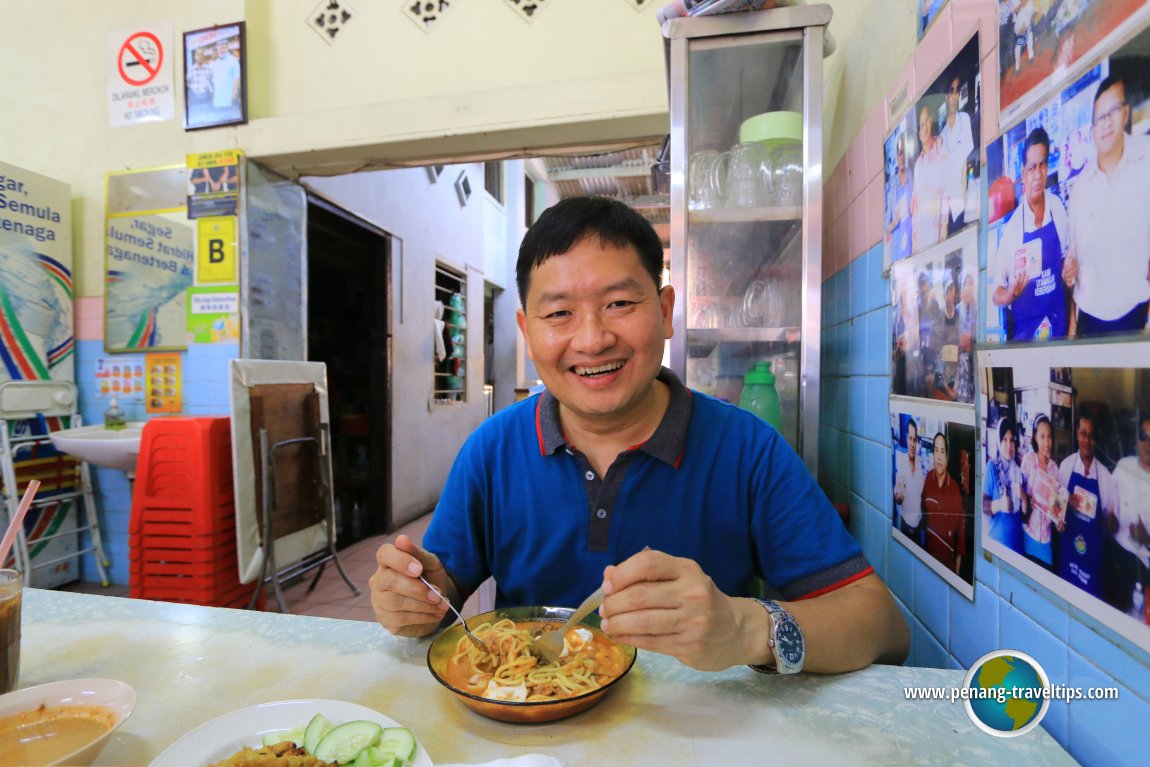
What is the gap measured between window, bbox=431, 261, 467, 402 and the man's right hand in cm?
479

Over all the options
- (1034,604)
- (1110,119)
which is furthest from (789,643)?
(1110,119)

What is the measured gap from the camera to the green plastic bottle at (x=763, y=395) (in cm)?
193

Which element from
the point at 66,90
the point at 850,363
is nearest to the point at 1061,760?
the point at 850,363

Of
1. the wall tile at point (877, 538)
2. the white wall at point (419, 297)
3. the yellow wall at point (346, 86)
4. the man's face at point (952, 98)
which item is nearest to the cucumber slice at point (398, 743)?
the wall tile at point (877, 538)

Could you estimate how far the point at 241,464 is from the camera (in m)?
2.83

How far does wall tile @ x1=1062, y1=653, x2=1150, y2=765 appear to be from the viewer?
1.99 ft

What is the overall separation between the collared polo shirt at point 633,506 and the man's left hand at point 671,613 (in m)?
0.39

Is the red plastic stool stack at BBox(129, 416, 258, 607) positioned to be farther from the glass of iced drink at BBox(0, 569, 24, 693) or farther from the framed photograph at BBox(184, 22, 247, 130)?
the glass of iced drink at BBox(0, 569, 24, 693)

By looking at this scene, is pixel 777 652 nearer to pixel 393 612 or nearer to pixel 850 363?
pixel 393 612

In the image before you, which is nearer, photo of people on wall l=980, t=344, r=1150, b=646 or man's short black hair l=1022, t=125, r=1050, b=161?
photo of people on wall l=980, t=344, r=1150, b=646

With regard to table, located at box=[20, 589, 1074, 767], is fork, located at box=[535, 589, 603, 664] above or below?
above

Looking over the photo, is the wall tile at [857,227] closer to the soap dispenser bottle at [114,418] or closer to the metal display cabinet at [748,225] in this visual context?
the metal display cabinet at [748,225]

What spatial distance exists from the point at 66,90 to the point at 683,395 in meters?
4.22

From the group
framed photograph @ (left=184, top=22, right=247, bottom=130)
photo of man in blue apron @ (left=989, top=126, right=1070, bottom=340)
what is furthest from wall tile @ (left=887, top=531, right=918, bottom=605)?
framed photograph @ (left=184, top=22, right=247, bottom=130)
